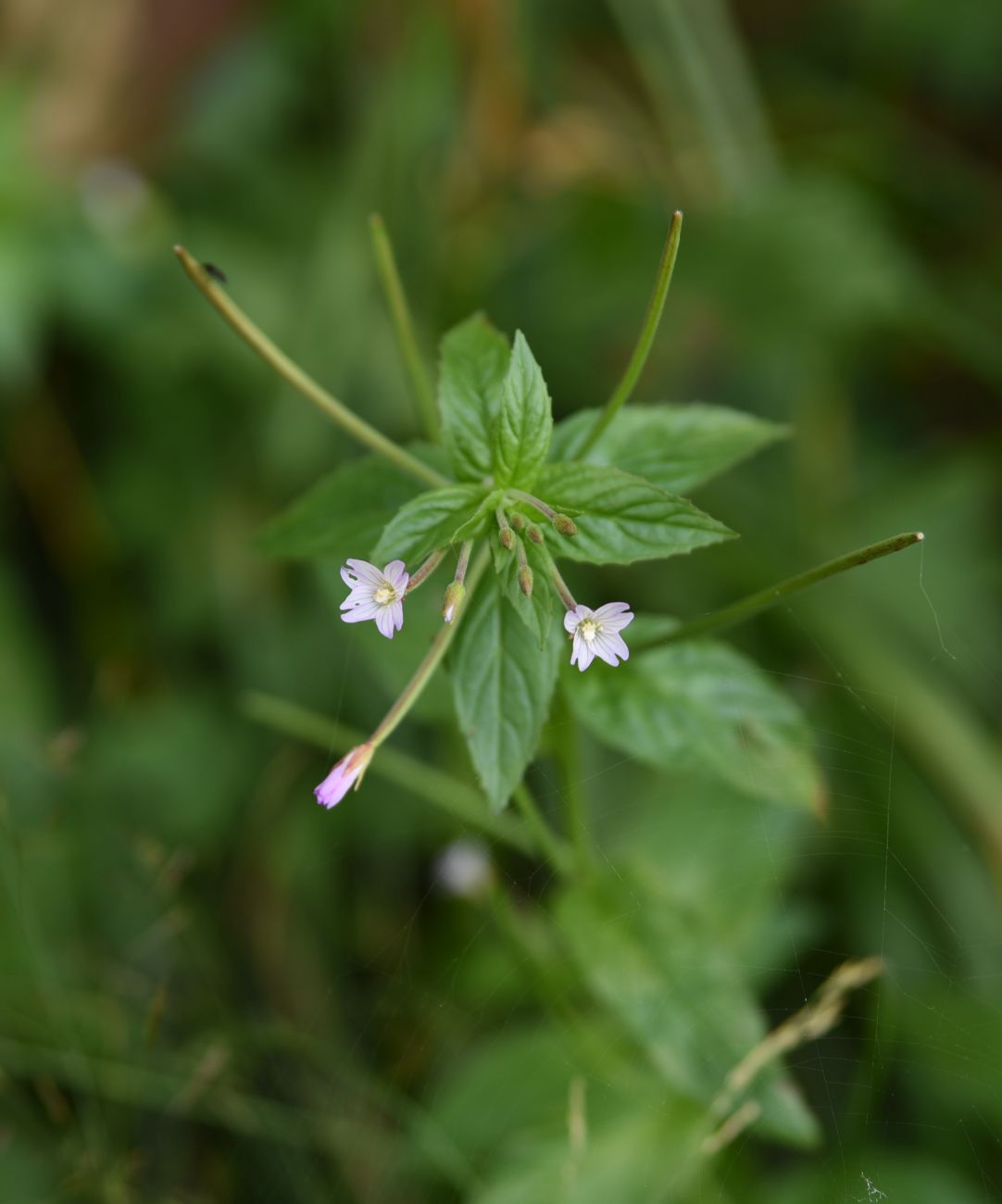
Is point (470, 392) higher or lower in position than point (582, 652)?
higher

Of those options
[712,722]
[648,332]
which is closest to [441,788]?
[712,722]

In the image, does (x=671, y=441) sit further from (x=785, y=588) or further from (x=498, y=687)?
(x=498, y=687)

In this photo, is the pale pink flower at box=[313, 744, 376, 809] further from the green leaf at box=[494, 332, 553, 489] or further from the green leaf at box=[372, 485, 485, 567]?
the green leaf at box=[494, 332, 553, 489]

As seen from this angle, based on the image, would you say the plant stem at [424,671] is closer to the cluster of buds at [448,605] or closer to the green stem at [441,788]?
the cluster of buds at [448,605]

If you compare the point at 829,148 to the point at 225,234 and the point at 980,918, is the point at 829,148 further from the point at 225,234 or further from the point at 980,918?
the point at 980,918

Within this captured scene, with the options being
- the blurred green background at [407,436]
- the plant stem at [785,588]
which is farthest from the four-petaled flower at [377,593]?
the blurred green background at [407,436]
